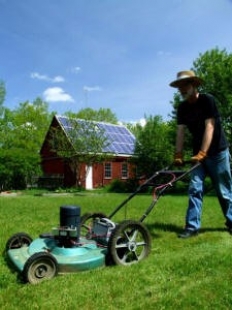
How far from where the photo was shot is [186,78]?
6.28 metres

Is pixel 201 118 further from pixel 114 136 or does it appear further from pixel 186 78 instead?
pixel 114 136

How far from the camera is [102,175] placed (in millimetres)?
37812

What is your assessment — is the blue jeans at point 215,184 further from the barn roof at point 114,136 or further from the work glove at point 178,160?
the barn roof at point 114,136

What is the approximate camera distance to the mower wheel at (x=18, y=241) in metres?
5.48

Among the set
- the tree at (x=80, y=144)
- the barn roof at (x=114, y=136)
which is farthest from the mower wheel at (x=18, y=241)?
the barn roof at (x=114, y=136)

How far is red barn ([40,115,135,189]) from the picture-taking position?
36094 mm

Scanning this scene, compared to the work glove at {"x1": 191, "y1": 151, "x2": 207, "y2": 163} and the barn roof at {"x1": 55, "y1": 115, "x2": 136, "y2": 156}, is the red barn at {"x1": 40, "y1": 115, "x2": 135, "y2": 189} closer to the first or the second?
the barn roof at {"x1": 55, "y1": 115, "x2": 136, "y2": 156}

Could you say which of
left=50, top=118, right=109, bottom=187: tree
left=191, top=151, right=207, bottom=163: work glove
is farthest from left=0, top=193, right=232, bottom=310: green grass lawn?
left=50, top=118, right=109, bottom=187: tree

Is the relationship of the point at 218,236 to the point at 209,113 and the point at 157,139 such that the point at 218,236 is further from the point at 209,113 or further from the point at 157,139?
the point at 157,139

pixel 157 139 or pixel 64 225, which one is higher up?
pixel 157 139

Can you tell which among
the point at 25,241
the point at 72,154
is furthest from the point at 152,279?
the point at 72,154

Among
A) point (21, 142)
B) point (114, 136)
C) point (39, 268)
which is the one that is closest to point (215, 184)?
point (39, 268)

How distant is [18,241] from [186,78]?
10.1 feet

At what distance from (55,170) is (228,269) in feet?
114
